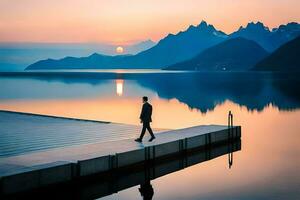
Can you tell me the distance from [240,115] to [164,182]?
33714mm

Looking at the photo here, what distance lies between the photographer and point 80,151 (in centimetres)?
2092

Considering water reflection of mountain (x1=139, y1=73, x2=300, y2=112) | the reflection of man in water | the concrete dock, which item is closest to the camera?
the concrete dock

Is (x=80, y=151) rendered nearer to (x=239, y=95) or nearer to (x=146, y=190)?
(x=146, y=190)

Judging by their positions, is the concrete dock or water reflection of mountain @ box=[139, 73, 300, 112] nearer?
the concrete dock

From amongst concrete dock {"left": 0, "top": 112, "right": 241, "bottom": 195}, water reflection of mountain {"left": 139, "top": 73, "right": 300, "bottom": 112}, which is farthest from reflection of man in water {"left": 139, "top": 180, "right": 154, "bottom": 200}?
water reflection of mountain {"left": 139, "top": 73, "right": 300, "bottom": 112}

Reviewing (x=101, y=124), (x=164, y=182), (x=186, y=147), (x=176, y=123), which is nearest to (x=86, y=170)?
(x=164, y=182)

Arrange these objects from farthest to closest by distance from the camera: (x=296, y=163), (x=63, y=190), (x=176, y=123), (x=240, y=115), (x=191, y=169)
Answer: (x=240, y=115)
(x=176, y=123)
(x=296, y=163)
(x=191, y=169)
(x=63, y=190)

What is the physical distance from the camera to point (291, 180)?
2019cm

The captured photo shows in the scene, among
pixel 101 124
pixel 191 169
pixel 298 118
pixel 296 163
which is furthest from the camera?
pixel 298 118

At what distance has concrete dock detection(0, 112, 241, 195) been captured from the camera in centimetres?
1636

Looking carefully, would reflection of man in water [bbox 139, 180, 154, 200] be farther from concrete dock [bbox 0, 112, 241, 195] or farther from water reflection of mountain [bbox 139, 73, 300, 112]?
water reflection of mountain [bbox 139, 73, 300, 112]

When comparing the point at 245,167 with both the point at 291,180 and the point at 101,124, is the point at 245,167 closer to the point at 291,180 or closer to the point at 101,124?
the point at 291,180

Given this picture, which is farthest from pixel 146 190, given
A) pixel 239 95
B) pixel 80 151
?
pixel 239 95

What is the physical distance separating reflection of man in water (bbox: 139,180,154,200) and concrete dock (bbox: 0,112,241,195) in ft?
4.25
